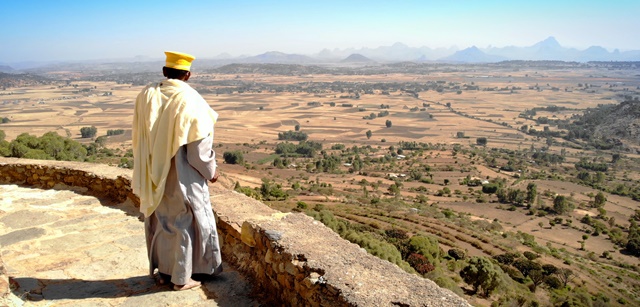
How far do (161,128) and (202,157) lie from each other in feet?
1.06

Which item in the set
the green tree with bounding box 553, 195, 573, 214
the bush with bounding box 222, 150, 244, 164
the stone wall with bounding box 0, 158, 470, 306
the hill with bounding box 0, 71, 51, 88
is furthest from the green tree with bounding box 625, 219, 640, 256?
the hill with bounding box 0, 71, 51, 88

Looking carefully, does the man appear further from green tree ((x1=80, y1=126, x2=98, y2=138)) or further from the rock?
green tree ((x1=80, y1=126, x2=98, y2=138))

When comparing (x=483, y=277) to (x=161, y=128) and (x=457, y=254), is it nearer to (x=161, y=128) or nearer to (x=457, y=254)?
(x=457, y=254)

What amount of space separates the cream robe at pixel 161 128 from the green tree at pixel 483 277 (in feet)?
61.8

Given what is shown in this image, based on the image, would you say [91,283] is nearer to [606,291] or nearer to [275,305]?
[275,305]

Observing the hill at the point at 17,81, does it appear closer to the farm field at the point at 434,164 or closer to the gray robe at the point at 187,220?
the farm field at the point at 434,164

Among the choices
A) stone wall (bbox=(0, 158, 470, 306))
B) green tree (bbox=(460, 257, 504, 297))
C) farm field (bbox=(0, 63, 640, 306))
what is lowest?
farm field (bbox=(0, 63, 640, 306))

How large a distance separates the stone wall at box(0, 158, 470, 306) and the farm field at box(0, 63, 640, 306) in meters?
15.7

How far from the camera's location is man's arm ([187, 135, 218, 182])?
2742mm

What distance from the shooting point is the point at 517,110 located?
390 ft

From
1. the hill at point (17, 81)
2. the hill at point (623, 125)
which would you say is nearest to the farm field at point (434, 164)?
the hill at point (17, 81)

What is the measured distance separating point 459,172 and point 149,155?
6035 cm

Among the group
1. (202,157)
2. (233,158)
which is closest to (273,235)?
(202,157)

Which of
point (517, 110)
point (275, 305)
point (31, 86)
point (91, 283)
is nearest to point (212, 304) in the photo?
point (275, 305)
